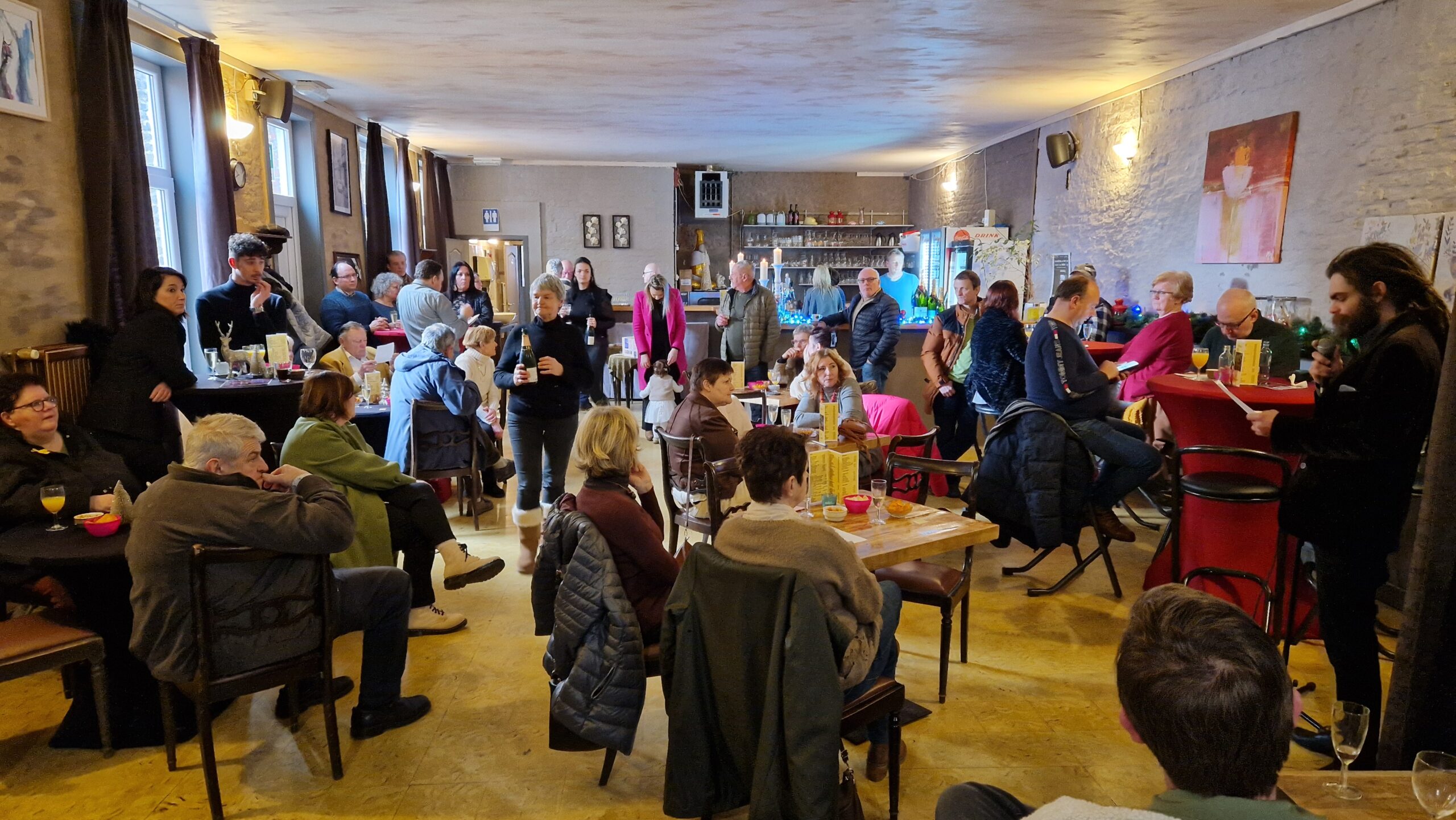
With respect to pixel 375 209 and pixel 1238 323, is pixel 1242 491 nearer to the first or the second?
pixel 1238 323

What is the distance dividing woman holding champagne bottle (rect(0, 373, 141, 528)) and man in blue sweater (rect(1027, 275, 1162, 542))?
4137mm

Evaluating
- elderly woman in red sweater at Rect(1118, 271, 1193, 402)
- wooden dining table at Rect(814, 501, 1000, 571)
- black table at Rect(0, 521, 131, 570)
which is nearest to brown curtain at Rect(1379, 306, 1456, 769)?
wooden dining table at Rect(814, 501, 1000, 571)

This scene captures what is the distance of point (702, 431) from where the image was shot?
4047 mm

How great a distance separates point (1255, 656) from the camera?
115 centimetres

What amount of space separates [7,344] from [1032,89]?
730cm

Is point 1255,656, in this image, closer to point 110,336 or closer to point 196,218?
point 110,336

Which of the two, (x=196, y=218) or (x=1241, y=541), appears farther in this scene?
(x=196, y=218)

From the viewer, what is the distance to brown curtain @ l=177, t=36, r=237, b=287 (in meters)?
5.66

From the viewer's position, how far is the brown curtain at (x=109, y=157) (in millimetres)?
4559

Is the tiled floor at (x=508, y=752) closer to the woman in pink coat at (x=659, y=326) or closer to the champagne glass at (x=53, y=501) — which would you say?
the champagne glass at (x=53, y=501)

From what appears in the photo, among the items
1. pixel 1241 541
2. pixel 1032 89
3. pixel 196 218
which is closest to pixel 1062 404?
pixel 1241 541

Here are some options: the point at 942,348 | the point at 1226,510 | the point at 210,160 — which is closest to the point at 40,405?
the point at 210,160

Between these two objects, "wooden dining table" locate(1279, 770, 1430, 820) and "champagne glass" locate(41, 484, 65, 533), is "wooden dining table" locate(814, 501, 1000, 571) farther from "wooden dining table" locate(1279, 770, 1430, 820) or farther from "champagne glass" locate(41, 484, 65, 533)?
"champagne glass" locate(41, 484, 65, 533)

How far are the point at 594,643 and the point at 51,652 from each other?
175 cm
